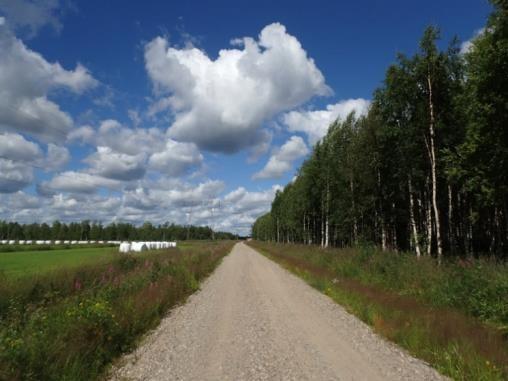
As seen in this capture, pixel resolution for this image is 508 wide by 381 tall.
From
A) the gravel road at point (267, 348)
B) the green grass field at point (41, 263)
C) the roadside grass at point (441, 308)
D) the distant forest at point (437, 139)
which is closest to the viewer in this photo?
the gravel road at point (267, 348)

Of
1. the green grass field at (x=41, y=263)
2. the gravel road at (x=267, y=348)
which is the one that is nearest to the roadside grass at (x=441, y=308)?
the gravel road at (x=267, y=348)

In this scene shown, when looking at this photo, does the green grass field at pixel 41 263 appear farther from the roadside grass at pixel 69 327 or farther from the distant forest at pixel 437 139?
the distant forest at pixel 437 139

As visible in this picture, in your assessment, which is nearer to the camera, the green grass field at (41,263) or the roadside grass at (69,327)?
the roadside grass at (69,327)

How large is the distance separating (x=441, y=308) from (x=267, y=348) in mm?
5881

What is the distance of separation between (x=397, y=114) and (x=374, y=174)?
26.1 ft

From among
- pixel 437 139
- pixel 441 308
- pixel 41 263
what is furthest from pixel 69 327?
pixel 41 263

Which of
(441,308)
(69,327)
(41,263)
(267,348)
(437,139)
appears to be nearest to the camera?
(69,327)

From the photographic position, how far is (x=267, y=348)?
23.9ft

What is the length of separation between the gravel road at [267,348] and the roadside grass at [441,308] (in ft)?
1.52

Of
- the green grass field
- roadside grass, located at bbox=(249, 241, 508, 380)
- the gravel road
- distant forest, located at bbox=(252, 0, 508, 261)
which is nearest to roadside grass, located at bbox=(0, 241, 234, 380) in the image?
the gravel road

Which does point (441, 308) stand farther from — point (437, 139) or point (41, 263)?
point (41, 263)

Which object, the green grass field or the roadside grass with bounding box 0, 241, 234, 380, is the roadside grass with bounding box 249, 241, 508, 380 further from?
the green grass field

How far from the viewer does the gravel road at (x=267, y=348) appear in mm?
5898

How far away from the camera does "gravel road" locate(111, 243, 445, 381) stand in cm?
590
